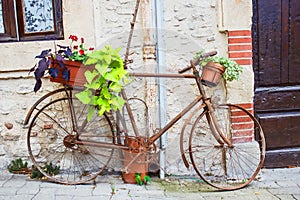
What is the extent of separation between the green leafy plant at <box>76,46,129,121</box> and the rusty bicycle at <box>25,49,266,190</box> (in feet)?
1.06

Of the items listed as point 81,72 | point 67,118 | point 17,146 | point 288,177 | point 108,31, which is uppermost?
point 108,31

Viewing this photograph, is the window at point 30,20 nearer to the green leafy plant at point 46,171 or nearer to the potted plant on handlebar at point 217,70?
the green leafy plant at point 46,171

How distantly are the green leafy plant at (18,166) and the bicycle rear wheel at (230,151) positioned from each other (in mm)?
1740

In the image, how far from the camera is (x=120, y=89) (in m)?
2.94

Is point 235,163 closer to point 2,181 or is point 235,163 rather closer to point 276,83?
point 276,83

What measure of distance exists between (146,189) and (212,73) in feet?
4.07

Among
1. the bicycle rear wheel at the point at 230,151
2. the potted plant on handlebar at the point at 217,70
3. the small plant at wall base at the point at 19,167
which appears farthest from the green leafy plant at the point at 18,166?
the potted plant on handlebar at the point at 217,70

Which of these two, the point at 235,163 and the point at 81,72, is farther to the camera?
the point at 235,163

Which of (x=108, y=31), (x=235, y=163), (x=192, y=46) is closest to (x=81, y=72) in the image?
(x=108, y=31)

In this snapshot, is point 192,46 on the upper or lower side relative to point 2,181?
upper

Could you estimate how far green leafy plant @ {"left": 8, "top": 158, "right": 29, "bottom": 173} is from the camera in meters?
3.55

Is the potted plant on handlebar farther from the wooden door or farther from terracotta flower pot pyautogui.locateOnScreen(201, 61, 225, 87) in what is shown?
the wooden door

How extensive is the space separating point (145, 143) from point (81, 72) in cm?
88

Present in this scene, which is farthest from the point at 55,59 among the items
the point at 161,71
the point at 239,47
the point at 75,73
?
the point at 239,47
